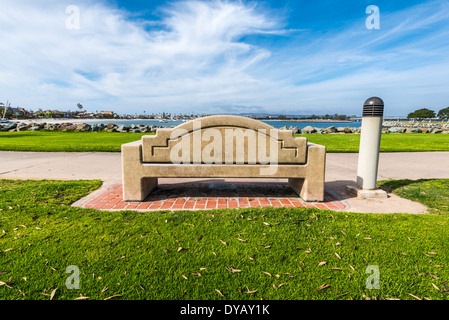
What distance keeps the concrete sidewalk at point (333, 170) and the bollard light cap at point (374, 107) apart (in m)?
1.87

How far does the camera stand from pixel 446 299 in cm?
225

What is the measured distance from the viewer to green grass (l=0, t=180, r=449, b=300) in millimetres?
2357

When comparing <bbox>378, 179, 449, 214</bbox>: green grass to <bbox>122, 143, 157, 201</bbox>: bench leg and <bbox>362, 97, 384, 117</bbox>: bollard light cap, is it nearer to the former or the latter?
<bbox>362, 97, 384, 117</bbox>: bollard light cap

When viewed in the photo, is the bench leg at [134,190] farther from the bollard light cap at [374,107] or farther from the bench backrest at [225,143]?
the bollard light cap at [374,107]

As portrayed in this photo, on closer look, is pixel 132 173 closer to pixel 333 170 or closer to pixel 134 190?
pixel 134 190

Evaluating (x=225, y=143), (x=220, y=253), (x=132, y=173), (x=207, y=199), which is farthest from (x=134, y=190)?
(x=220, y=253)

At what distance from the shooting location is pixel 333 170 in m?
7.96

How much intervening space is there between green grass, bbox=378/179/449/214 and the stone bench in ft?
7.27

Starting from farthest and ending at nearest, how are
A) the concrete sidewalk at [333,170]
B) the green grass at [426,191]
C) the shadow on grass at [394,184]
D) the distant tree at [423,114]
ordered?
1. the distant tree at [423,114]
2. the shadow on grass at [394,184]
3. the concrete sidewalk at [333,170]
4. the green grass at [426,191]

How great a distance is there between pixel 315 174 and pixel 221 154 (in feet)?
6.56

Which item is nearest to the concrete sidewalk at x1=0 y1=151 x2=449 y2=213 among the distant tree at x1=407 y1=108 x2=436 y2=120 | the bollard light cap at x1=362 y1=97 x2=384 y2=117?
the bollard light cap at x1=362 y1=97 x2=384 y2=117

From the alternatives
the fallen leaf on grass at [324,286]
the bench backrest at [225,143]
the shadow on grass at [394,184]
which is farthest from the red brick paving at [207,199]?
the fallen leaf on grass at [324,286]

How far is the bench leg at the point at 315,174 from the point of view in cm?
483
